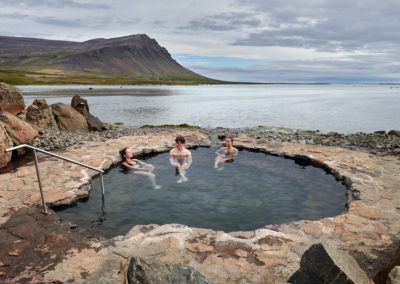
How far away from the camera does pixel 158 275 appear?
3516 millimetres

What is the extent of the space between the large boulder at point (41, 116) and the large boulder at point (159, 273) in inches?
717

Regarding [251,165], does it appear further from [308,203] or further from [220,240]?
[220,240]

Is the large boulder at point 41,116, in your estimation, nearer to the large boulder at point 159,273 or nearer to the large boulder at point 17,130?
the large boulder at point 17,130

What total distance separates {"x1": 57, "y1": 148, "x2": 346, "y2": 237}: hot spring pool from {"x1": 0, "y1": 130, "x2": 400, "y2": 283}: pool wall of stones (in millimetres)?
774

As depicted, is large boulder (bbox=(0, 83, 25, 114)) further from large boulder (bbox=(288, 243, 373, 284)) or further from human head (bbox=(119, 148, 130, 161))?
large boulder (bbox=(288, 243, 373, 284))

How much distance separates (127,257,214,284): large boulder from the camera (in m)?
3.48

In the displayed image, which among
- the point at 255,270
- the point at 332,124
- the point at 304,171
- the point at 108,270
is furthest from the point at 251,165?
the point at 332,124

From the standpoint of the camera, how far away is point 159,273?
3543mm

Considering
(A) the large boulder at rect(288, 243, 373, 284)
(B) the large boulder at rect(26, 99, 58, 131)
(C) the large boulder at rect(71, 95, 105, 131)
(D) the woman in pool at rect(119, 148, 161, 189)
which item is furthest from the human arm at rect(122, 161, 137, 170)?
(C) the large boulder at rect(71, 95, 105, 131)

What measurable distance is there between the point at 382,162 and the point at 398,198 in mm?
4081

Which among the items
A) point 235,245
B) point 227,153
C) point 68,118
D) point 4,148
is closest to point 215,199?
point 235,245

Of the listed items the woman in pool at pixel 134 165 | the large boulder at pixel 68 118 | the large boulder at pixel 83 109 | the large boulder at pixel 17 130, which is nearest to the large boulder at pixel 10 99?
the large boulder at pixel 68 118

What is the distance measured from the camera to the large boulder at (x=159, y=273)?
348cm

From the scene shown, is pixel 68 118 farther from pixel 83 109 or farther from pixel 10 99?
pixel 10 99
